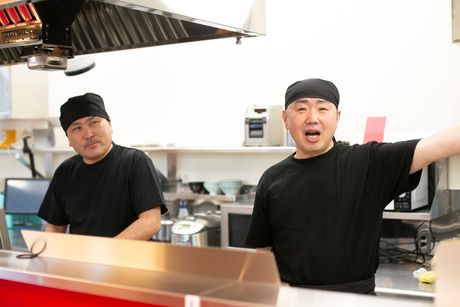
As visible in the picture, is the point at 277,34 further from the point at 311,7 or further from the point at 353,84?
the point at 353,84

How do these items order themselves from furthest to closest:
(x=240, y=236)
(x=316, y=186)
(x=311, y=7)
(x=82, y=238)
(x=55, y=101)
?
(x=55, y=101)
(x=311, y=7)
(x=240, y=236)
(x=316, y=186)
(x=82, y=238)

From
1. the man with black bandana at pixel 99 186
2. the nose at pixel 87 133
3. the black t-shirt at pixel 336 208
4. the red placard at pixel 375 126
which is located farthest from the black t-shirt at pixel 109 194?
the red placard at pixel 375 126

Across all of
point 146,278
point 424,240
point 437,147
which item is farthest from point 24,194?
point 437,147

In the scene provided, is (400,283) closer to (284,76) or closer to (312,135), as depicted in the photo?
(312,135)

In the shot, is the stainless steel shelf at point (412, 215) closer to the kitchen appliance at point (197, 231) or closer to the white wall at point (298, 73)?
the white wall at point (298, 73)

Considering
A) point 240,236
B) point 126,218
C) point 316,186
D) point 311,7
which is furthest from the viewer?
point 311,7

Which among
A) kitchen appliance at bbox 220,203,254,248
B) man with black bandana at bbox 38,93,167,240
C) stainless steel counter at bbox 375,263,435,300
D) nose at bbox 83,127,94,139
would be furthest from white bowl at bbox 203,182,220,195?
nose at bbox 83,127,94,139

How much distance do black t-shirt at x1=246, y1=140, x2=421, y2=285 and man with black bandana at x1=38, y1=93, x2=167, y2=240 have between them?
606 millimetres

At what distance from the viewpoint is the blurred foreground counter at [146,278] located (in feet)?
3.94

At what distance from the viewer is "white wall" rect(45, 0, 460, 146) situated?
3.53 metres

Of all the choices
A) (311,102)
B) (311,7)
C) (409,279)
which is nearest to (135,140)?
(311,7)

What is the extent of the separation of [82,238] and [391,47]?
2673mm

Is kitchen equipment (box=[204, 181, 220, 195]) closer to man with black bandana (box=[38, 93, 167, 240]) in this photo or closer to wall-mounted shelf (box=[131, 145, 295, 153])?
wall-mounted shelf (box=[131, 145, 295, 153])

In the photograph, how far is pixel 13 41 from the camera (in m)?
1.99
